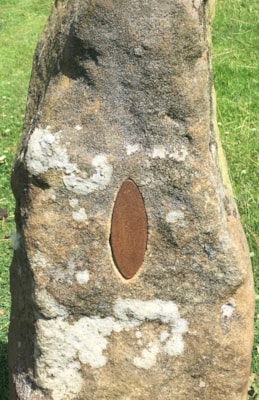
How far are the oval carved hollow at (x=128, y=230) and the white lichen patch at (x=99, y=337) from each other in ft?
0.49

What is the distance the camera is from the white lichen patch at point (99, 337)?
108 inches

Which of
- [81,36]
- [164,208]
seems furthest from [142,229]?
[81,36]

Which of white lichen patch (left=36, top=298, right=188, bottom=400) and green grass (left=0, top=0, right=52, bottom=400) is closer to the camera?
white lichen patch (left=36, top=298, right=188, bottom=400)

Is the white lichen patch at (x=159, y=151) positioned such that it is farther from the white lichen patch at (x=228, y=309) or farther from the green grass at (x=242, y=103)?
the green grass at (x=242, y=103)

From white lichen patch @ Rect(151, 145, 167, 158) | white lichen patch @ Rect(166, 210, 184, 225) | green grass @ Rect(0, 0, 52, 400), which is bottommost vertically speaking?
green grass @ Rect(0, 0, 52, 400)

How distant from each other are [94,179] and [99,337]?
24.3 inches

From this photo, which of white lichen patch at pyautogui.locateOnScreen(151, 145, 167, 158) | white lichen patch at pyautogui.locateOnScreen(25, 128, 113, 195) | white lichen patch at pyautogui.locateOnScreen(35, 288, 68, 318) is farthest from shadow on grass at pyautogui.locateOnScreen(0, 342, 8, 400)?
white lichen patch at pyautogui.locateOnScreen(151, 145, 167, 158)

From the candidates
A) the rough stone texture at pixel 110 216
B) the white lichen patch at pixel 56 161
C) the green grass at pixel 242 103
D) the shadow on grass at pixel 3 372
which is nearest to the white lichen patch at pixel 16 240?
the rough stone texture at pixel 110 216

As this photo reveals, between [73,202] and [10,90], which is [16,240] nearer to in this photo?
[73,202]

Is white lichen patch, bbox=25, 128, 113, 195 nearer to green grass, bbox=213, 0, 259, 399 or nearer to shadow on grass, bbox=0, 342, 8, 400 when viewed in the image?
shadow on grass, bbox=0, 342, 8, 400

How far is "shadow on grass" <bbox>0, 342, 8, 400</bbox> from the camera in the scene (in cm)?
365

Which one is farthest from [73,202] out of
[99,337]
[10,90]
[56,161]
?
[10,90]

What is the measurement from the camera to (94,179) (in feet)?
8.61

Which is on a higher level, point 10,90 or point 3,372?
point 3,372
